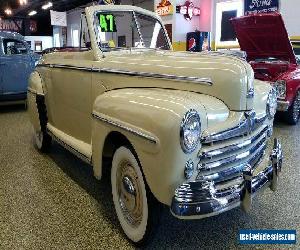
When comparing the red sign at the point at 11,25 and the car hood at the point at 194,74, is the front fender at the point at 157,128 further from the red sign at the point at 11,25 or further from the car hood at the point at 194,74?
the red sign at the point at 11,25

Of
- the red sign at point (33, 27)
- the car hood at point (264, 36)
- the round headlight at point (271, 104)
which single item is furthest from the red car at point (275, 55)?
the red sign at point (33, 27)

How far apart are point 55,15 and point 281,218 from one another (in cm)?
1751

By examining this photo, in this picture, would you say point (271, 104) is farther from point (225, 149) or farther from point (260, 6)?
point (260, 6)

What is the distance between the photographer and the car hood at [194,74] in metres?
2.15

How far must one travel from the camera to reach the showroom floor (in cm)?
222

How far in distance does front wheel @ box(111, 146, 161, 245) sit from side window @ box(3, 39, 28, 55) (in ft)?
19.9

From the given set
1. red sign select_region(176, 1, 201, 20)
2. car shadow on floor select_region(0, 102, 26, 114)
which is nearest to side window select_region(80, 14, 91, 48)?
car shadow on floor select_region(0, 102, 26, 114)

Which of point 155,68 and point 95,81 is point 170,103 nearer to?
point 155,68

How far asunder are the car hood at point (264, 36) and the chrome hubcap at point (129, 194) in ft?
14.3

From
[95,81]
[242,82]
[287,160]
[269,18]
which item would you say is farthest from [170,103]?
[269,18]

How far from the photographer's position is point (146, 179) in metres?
1.89

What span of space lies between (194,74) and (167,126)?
661 mm

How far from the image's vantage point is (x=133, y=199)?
7.00ft

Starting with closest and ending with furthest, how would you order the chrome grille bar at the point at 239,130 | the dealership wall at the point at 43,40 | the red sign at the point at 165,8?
the chrome grille bar at the point at 239,130
the red sign at the point at 165,8
the dealership wall at the point at 43,40
